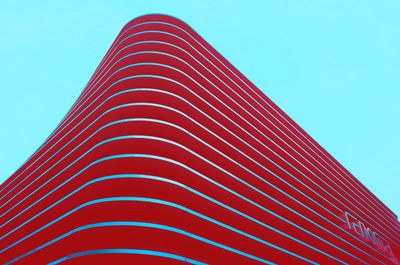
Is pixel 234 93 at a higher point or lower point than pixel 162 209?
higher

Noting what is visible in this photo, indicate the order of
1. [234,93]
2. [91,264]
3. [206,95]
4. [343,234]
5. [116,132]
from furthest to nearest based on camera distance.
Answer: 1. [343,234]
2. [234,93]
3. [206,95]
4. [116,132]
5. [91,264]

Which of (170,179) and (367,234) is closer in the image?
(170,179)

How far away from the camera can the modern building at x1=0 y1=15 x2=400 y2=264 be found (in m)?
18.7

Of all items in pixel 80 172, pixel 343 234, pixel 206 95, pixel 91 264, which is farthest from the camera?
pixel 343 234

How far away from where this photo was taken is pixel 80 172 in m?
24.6

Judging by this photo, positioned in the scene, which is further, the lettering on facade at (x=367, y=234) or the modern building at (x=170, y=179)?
the lettering on facade at (x=367, y=234)

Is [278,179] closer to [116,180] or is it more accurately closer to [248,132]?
[248,132]

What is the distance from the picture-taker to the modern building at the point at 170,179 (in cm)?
1867

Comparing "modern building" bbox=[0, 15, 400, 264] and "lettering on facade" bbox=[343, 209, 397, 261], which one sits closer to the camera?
"modern building" bbox=[0, 15, 400, 264]

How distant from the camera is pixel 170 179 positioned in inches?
818

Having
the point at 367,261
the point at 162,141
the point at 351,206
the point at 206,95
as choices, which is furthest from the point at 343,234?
the point at 162,141

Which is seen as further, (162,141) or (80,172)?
(80,172)

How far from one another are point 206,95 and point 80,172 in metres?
13.0

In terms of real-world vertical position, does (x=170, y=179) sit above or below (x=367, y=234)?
below
